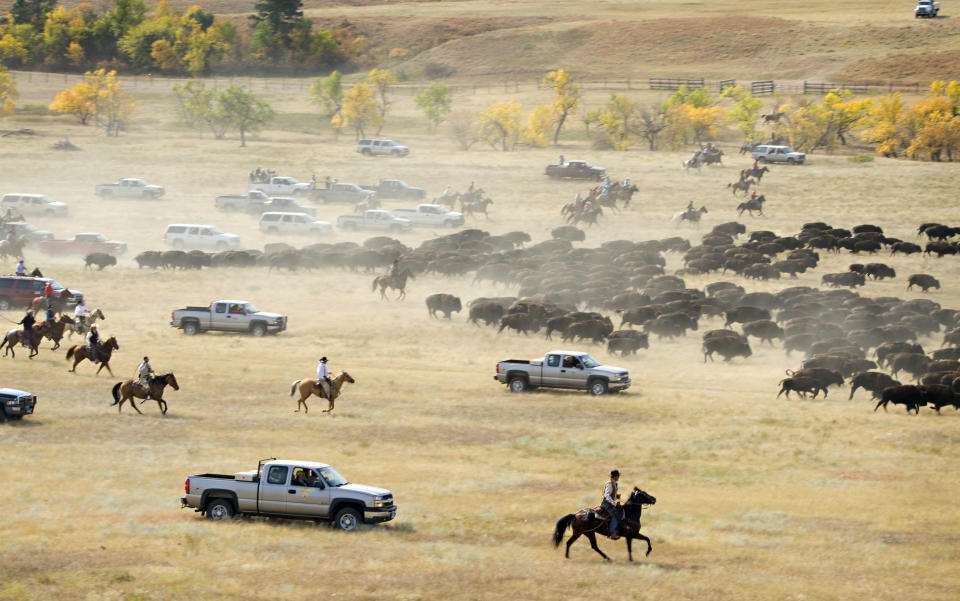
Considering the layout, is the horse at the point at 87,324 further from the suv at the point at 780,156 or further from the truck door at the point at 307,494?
the suv at the point at 780,156

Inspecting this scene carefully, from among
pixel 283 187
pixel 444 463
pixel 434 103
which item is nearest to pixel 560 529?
pixel 444 463

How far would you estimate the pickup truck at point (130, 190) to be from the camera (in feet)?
263

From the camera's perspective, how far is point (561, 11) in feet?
578

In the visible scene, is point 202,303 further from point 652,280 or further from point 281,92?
point 281,92

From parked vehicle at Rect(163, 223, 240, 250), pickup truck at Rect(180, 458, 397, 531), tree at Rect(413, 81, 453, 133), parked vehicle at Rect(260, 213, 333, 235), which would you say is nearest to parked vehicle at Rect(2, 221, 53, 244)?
parked vehicle at Rect(163, 223, 240, 250)

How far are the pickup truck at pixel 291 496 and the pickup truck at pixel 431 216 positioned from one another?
50.5 meters

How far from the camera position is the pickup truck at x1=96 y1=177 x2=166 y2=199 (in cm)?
8012

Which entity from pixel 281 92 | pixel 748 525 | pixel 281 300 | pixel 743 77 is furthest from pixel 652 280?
pixel 281 92

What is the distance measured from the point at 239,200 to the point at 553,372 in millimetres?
45963

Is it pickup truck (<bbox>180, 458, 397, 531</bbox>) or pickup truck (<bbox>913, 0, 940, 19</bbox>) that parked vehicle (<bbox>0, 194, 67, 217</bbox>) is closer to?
pickup truck (<bbox>180, 458, 397, 531</bbox>)

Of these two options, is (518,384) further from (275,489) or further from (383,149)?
(383,149)

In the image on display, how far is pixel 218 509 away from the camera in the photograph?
71.7ft

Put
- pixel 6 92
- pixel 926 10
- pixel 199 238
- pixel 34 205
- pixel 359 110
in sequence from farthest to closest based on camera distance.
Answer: pixel 926 10, pixel 6 92, pixel 359 110, pixel 34 205, pixel 199 238

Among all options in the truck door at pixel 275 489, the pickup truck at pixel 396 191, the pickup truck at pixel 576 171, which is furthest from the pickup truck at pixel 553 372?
the pickup truck at pixel 576 171
